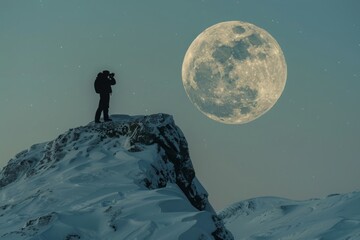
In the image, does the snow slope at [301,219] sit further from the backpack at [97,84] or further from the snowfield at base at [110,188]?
the snowfield at base at [110,188]

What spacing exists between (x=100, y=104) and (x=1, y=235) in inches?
356

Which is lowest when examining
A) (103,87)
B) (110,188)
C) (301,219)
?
(301,219)

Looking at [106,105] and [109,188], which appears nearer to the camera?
[109,188]

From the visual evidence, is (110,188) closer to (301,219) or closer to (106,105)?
(106,105)

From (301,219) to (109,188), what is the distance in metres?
71.3

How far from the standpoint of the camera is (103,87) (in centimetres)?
1700

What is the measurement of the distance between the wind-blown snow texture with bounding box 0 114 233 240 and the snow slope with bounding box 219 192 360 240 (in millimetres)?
48309

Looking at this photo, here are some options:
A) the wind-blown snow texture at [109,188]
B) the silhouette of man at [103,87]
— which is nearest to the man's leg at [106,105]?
the silhouette of man at [103,87]

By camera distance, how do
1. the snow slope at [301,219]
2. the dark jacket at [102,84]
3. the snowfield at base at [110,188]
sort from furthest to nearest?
the snow slope at [301,219] → the dark jacket at [102,84] → the snowfield at base at [110,188]

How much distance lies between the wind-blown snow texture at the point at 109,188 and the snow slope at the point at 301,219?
48.3m

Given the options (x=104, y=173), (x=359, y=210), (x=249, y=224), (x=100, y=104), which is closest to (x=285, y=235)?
(x=359, y=210)

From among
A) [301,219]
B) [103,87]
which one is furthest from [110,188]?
[301,219]

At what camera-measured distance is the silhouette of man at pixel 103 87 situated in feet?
55.6

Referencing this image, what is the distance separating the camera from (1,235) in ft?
28.3
